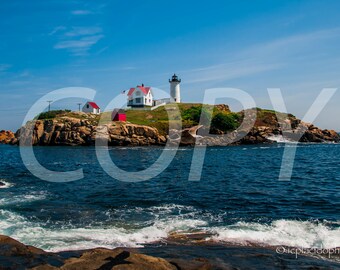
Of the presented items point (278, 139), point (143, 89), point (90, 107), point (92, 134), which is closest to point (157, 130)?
point (92, 134)

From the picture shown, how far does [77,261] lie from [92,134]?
272ft

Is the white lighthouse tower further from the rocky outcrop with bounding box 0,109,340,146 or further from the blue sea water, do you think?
the blue sea water

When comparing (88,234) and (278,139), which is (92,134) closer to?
(278,139)

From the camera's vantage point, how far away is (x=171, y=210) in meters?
22.6

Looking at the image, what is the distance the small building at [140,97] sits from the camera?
126 meters

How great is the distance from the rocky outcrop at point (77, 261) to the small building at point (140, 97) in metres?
116

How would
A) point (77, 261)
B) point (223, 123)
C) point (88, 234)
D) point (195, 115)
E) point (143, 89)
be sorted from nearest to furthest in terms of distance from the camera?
point (77, 261) → point (88, 234) → point (223, 123) → point (195, 115) → point (143, 89)

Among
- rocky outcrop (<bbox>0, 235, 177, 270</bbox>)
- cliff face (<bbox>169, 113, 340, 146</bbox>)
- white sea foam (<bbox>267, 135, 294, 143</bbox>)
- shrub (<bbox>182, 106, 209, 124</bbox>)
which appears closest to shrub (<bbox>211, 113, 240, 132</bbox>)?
cliff face (<bbox>169, 113, 340, 146</bbox>)

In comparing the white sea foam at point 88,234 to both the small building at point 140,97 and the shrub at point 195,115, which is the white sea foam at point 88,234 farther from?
the small building at point 140,97

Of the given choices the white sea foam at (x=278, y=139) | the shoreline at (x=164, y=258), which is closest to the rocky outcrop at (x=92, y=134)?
the white sea foam at (x=278, y=139)

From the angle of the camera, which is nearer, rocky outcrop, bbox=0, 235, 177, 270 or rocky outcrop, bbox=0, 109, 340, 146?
rocky outcrop, bbox=0, 235, 177, 270

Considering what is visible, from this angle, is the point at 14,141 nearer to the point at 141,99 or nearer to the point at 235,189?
the point at 141,99

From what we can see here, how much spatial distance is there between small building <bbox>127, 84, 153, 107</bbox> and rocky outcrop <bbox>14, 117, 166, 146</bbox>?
3473 centimetres

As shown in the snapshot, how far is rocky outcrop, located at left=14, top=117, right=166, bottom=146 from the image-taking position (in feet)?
297
